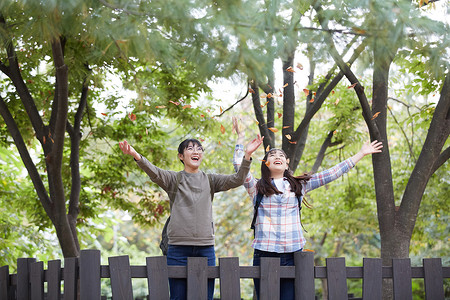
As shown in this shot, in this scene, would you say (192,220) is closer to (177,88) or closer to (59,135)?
(59,135)

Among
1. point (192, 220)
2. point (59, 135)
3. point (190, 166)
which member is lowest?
point (192, 220)

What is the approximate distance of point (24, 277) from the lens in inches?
195

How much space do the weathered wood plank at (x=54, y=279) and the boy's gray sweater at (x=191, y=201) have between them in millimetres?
893

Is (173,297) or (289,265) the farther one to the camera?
(289,265)

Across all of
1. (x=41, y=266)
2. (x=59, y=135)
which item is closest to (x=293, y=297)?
(x=41, y=266)

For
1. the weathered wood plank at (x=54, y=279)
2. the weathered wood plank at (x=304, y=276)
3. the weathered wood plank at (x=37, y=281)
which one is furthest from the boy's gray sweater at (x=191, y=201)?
the weathered wood plank at (x=37, y=281)

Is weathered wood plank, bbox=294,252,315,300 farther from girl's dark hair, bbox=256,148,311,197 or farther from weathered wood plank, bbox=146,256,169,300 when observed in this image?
A: weathered wood plank, bbox=146,256,169,300

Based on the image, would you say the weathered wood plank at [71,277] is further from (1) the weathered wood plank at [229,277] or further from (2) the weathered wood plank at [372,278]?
(2) the weathered wood plank at [372,278]

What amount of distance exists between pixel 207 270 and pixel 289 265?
0.73m

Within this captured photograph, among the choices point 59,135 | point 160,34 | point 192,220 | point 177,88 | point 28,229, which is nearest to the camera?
point 160,34

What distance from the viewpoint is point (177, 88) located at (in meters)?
8.20

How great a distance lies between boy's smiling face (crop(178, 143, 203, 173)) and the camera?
185 inches

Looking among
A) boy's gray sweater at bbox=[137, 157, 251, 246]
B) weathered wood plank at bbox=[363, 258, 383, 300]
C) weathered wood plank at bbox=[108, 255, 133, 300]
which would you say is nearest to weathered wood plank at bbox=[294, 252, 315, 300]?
weathered wood plank at bbox=[363, 258, 383, 300]

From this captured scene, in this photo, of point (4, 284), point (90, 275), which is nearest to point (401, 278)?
point (90, 275)
